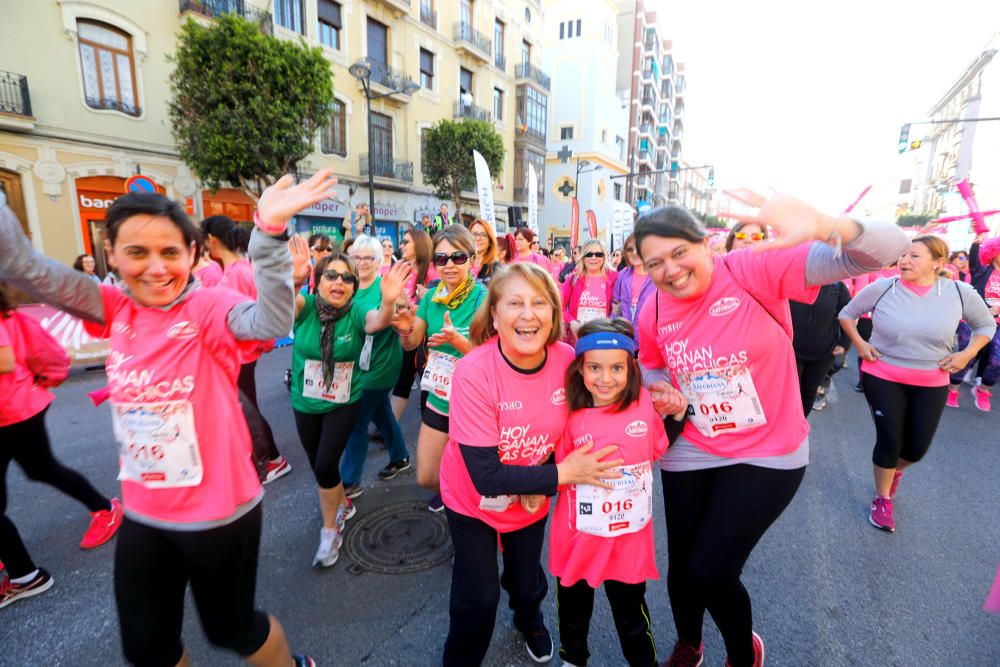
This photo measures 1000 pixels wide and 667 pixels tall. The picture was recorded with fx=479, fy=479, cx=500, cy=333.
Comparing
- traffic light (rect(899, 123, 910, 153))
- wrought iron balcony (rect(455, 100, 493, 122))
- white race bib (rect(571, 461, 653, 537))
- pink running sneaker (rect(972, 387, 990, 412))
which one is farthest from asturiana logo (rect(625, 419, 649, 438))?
wrought iron balcony (rect(455, 100, 493, 122))

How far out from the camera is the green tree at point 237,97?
13.1m

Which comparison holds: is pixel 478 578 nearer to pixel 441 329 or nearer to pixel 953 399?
pixel 441 329

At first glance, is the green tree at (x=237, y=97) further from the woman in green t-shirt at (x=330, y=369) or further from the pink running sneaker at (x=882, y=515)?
the pink running sneaker at (x=882, y=515)

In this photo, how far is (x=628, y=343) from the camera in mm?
1982

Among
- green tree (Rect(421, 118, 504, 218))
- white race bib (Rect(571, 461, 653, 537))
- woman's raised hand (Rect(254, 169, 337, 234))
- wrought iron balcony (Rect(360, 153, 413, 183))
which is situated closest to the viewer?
woman's raised hand (Rect(254, 169, 337, 234))

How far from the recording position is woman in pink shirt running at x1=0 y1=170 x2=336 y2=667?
1.59 metres

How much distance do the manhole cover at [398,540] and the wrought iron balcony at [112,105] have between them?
51.1 ft

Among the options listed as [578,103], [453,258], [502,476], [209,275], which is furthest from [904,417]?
[578,103]

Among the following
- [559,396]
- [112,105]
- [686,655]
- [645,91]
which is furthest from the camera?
[645,91]

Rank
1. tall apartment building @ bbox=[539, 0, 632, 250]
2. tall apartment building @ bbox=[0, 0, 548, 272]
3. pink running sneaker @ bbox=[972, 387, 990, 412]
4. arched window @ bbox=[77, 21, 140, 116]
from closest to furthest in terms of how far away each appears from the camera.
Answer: pink running sneaker @ bbox=[972, 387, 990, 412], tall apartment building @ bbox=[0, 0, 548, 272], arched window @ bbox=[77, 21, 140, 116], tall apartment building @ bbox=[539, 0, 632, 250]

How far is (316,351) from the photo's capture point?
3.05m

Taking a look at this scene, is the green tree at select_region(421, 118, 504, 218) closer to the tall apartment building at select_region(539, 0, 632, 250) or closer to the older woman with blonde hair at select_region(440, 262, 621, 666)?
the tall apartment building at select_region(539, 0, 632, 250)

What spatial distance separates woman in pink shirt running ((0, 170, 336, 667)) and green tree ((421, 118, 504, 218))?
22.2m

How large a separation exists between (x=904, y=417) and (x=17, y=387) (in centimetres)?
563
